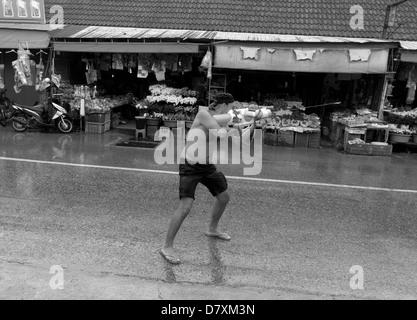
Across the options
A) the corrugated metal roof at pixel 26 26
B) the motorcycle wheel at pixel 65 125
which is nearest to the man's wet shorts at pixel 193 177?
the motorcycle wheel at pixel 65 125

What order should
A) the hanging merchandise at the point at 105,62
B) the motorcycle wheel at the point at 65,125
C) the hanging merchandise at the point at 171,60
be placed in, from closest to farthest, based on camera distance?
the motorcycle wheel at the point at 65,125 → the hanging merchandise at the point at 171,60 → the hanging merchandise at the point at 105,62

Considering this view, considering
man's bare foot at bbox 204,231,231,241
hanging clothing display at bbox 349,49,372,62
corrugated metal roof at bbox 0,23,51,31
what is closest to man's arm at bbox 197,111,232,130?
man's bare foot at bbox 204,231,231,241

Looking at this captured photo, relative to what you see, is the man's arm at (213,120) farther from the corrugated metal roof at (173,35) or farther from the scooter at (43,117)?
the scooter at (43,117)

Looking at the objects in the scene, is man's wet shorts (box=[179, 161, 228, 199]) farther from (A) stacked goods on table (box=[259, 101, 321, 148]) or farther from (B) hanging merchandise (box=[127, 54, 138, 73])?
(B) hanging merchandise (box=[127, 54, 138, 73])

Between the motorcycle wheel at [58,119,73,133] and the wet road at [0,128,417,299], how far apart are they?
2575mm

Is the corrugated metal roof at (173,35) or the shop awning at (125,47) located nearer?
the shop awning at (125,47)

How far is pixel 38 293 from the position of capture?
3.46 metres

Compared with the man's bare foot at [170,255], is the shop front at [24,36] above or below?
above

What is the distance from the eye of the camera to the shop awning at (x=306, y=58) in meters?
10.7

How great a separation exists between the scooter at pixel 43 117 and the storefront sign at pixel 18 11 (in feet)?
10.0

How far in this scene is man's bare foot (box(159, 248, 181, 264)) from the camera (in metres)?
4.14

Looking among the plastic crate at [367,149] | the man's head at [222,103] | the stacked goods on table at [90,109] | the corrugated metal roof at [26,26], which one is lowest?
the plastic crate at [367,149]
